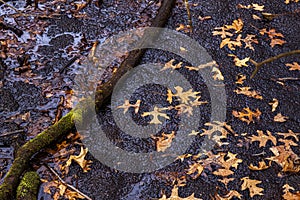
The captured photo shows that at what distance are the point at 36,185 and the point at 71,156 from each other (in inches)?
21.1

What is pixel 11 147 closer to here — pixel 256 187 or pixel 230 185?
pixel 230 185

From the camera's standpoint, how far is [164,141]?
14.8ft

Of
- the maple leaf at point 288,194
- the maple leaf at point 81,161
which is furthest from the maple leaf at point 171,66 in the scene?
the maple leaf at point 288,194

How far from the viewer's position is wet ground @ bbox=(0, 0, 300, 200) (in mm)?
4090

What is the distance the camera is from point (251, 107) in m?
4.84

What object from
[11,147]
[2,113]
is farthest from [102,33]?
[11,147]

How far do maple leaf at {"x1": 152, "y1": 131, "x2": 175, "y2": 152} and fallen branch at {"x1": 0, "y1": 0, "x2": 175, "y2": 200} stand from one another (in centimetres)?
94

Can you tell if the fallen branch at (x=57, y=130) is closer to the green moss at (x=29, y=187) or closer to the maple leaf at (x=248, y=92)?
the green moss at (x=29, y=187)

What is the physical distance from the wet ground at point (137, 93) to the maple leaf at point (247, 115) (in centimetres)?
6

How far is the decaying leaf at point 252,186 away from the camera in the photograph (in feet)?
12.8

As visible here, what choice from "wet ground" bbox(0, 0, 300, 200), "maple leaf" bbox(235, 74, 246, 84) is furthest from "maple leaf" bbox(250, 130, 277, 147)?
"maple leaf" bbox(235, 74, 246, 84)

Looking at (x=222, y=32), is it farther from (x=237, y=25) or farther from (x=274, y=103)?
(x=274, y=103)

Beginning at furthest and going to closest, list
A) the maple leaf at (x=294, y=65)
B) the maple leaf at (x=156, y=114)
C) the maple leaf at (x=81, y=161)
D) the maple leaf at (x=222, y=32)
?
the maple leaf at (x=222, y=32), the maple leaf at (x=294, y=65), the maple leaf at (x=156, y=114), the maple leaf at (x=81, y=161)

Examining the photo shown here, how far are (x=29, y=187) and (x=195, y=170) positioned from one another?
1.83m
